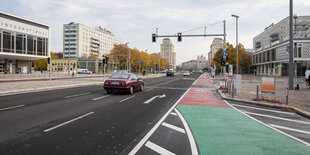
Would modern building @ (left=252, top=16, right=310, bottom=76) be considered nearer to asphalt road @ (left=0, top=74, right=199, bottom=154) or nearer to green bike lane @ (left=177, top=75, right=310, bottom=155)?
green bike lane @ (left=177, top=75, right=310, bottom=155)

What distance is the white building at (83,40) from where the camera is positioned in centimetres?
10388

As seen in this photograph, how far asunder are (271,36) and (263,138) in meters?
101

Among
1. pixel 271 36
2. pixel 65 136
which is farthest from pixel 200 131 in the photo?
pixel 271 36

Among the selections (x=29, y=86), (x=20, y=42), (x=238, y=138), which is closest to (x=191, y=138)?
(x=238, y=138)

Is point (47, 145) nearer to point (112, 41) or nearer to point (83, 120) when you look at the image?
point (83, 120)

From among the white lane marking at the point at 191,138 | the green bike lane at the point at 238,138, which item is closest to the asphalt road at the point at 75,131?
the white lane marking at the point at 191,138

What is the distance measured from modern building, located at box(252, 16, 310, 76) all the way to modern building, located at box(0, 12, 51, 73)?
52.2 m

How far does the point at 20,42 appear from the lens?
44312 mm

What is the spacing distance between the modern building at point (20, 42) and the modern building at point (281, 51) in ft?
171

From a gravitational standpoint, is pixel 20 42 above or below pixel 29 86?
above

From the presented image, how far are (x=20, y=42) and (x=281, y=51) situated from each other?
220 ft

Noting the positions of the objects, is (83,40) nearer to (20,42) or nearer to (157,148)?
(20,42)

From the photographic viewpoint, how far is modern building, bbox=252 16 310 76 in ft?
158

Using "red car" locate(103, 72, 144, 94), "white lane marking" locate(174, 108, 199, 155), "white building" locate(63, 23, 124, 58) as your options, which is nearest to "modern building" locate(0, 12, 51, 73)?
"red car" locate(103, 72, 144, 94)
